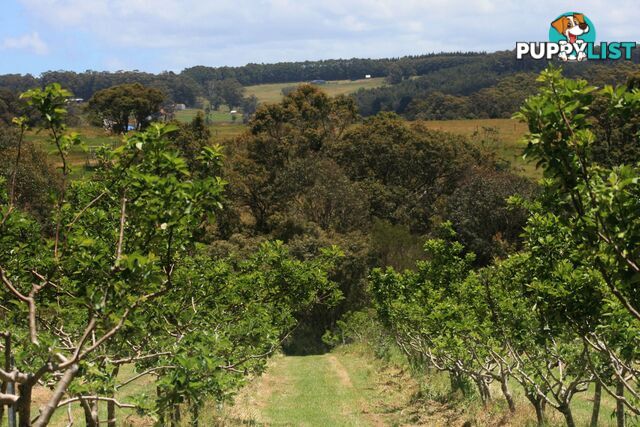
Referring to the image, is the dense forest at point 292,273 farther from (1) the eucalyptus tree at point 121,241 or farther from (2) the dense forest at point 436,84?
(2) the dense forest at point 436,84

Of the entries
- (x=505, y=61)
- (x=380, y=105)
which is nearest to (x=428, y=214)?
(x=380, y=105)

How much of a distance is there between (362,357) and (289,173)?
15625mm

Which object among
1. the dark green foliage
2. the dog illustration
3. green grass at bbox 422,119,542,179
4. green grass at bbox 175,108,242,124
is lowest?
green grass at bbox 422,119,542,179

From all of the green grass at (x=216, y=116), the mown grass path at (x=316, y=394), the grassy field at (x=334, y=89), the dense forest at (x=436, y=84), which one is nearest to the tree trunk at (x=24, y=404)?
the mown grass path at (x=316, y=394)

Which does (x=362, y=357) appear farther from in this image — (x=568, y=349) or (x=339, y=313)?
(x=568, y=349)

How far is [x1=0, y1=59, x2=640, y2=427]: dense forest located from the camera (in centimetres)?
495

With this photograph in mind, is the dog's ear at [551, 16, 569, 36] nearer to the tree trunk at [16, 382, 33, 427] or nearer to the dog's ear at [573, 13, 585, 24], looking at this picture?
the dog's ear at [573, 13, 585, 24]

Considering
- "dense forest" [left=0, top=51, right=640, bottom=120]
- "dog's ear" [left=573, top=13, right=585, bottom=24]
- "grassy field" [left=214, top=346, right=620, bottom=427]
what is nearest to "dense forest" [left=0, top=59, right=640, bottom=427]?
"grassy field" [left=214, top=346, right=620, bottom=427]

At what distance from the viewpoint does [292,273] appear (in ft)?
42.4

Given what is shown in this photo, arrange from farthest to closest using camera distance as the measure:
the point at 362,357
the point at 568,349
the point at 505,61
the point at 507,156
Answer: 1. the point at 505,61
2. the point at 507,156
3. the point at 362,357
4. the point at 568,349

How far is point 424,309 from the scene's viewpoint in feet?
57.2

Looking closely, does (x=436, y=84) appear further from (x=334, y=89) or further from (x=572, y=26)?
(x=572, y=26)

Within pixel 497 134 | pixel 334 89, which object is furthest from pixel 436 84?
pixel 497 134

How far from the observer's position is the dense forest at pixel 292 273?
4949mm
